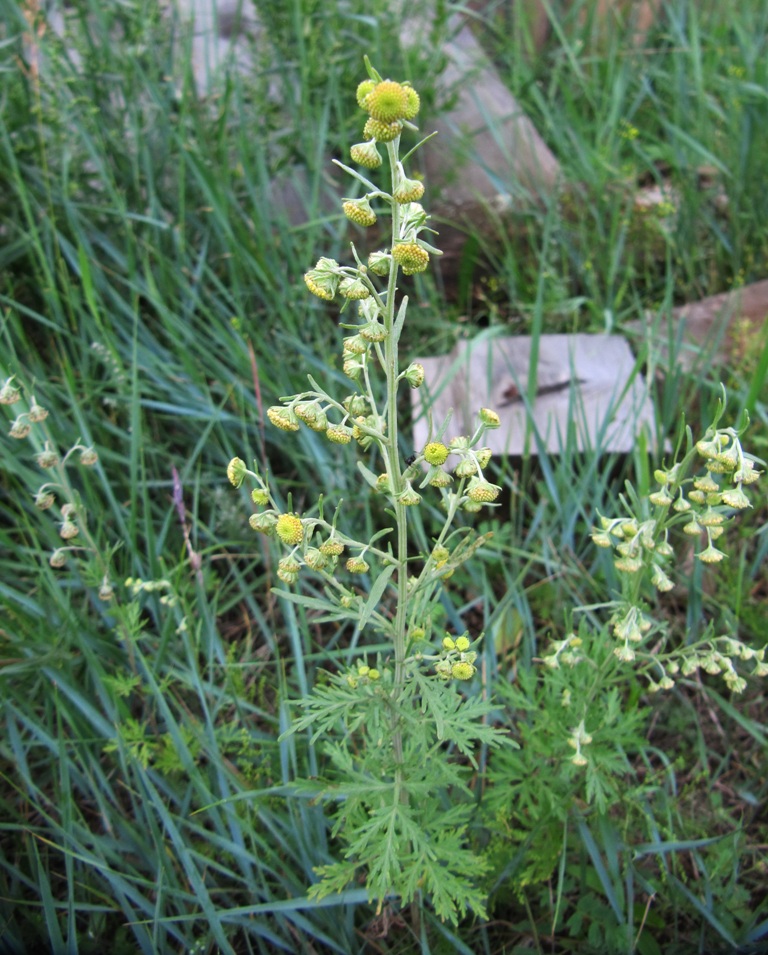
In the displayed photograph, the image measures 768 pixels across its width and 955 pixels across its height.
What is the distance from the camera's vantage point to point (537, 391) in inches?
123

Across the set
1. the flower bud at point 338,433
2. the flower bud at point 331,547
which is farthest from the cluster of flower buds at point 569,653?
the flower bud at point 338,433

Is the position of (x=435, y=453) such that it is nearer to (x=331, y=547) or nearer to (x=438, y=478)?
(x=438, y=478)

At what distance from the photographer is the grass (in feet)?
6.52

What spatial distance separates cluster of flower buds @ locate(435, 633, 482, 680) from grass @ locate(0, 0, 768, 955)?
1.93 ft

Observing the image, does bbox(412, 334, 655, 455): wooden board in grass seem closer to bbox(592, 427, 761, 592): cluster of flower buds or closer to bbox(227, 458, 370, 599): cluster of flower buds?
bbox(592, 427, 761, 592): cluster of flower buds

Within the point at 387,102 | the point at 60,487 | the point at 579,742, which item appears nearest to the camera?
the point at 387,102

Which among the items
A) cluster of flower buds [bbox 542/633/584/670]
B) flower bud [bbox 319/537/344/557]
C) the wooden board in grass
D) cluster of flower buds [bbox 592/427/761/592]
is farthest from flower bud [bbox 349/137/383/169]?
the wooden board in grass

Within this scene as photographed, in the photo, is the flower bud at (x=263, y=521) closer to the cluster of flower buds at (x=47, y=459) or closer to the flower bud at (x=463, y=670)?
the flower bud at (x=463, y=670)

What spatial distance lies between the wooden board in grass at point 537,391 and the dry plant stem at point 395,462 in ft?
4.15

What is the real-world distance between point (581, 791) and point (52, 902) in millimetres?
1296

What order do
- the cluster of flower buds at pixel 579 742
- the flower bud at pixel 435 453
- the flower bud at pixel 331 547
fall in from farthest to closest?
the cluster of flower buds at pixel 579 742 → the flower bud at pixel 331 547 → the flower bud at pixel 435 453

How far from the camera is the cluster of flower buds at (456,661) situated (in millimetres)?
1439

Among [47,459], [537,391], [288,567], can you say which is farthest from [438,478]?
[537,391]

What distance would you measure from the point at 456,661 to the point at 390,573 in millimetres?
252
